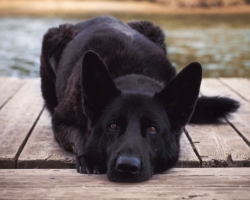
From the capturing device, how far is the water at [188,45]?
30.8 ft

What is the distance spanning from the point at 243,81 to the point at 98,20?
2.25 m

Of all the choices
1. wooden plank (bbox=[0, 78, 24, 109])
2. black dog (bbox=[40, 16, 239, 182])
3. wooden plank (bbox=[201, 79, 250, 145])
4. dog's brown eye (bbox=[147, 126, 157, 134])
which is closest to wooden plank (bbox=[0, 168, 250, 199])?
black dog (bbox=[40, 16, 239, 182])

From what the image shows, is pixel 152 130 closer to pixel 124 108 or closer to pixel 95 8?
pixel 124 108

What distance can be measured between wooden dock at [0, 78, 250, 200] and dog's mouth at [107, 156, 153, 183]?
0.05 metres

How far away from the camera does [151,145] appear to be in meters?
2.90

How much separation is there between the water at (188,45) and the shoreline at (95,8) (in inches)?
123

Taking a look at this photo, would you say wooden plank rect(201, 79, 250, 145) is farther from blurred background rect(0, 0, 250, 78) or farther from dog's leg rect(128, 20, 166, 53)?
blurred background rect(0, 0, 250, 78)

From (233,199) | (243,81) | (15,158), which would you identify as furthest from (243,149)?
(243,81)

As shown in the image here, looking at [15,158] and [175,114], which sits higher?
[175,114]

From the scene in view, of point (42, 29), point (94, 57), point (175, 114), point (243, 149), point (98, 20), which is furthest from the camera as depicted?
point (42, 29)

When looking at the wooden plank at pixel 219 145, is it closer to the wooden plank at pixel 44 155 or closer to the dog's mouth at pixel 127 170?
the dog's mouth at pixel 127 170

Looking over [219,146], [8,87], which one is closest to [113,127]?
[219,146]

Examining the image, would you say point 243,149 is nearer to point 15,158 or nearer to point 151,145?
point 151,145

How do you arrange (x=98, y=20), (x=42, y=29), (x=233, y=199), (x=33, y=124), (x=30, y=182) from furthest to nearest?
(x=42, y=29), (x=98, y=20), (x=33, y=124), (x=30, y=182), (x=233, y=199)
